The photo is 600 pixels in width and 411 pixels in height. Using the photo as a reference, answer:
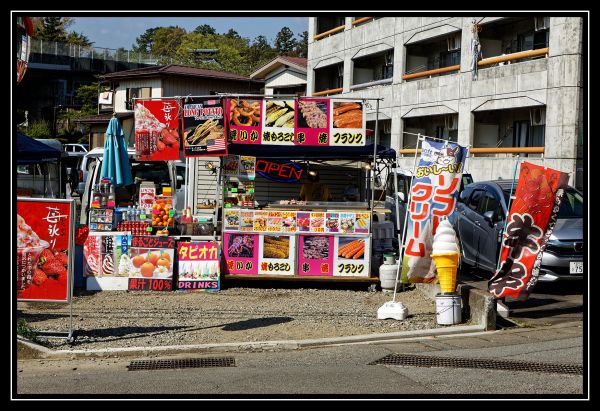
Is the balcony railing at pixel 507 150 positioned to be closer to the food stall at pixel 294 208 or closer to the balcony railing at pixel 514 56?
the balcony railing at pixel 514 56

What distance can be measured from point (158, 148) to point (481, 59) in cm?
1608

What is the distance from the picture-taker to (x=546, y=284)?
513 inches

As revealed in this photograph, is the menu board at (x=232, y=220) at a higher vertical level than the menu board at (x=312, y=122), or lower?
lower

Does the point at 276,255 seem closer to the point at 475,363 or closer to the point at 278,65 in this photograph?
the point at 475,363

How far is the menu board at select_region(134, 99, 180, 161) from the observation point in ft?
44.2

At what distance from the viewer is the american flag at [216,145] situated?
43.2 ft

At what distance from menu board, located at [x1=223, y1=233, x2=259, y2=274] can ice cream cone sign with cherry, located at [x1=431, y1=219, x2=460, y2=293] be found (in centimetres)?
380

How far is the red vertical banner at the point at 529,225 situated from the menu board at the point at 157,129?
20.2 ft

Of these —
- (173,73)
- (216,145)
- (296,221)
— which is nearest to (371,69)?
(173,73)

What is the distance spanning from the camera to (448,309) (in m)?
9.99

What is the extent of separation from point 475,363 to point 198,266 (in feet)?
19.6

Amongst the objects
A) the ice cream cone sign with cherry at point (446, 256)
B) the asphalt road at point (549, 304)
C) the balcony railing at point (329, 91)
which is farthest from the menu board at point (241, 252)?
the balcony railing at point (329, 91)

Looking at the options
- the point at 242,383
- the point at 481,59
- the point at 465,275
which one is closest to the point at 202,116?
the point at 465,275

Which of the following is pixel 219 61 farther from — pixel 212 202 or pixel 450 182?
pixel 450 182
